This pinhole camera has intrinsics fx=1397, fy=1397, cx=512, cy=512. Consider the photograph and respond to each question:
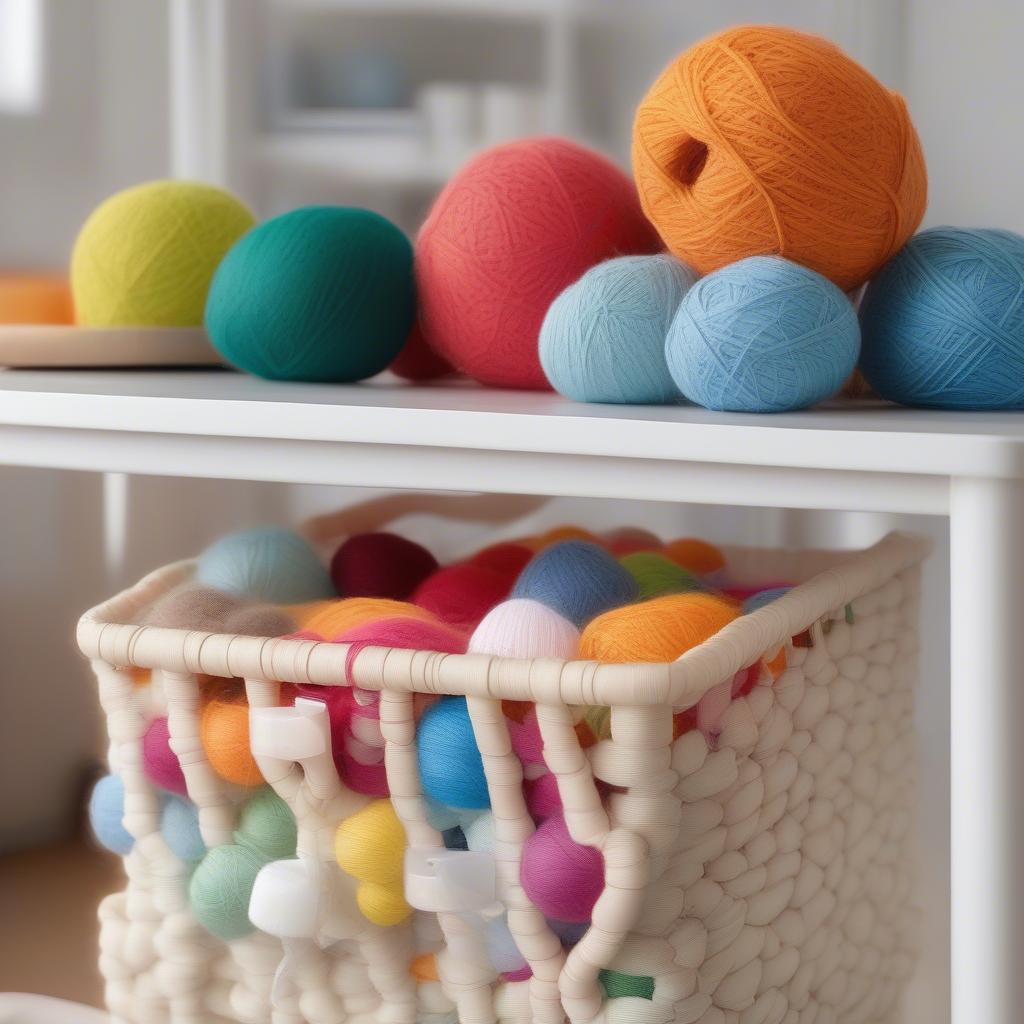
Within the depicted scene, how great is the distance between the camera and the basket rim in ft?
1.77

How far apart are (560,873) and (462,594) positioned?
0.23 metres

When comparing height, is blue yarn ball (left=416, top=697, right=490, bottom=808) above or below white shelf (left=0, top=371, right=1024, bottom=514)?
below

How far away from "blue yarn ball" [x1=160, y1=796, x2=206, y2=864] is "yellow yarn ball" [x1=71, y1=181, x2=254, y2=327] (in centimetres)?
38

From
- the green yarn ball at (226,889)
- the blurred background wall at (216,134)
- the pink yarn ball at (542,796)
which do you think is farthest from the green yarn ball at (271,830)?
the blurred background wall at (216,134)

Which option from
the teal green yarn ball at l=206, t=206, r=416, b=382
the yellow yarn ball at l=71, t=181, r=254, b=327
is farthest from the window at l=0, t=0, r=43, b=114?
→ the teal green yarn ball at l=206, t=206, r=416, b=382

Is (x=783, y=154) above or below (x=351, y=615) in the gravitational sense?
above

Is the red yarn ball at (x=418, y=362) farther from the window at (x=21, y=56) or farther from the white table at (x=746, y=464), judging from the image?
the window at (x=21, y=56)

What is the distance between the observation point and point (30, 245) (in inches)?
54.2

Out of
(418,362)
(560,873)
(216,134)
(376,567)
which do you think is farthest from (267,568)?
(216,134)

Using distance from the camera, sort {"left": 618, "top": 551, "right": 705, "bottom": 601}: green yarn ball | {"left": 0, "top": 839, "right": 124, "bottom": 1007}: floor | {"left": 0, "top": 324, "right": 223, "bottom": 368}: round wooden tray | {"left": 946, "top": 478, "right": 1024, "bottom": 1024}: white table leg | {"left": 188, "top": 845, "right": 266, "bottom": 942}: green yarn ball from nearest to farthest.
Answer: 1. {"left": 946, "top": 478, "right": 1024, "bottom": 1024}: white table leg
2. {"left": 188, "top": 845, "right": 266, "bottom": 942}: green yarn ball
3. {"left": 618, "top": 551, "right": 705, "bottom": 601}: green yarn ball
4. {"left": 0, "top": 324, "right": 223, "bottom": 368}: round wooden tray
5. {"left": 0, "top": 839, "right": 124, "bottom": 1007}: floor

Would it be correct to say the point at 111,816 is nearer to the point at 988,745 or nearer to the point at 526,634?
the point at 526,634

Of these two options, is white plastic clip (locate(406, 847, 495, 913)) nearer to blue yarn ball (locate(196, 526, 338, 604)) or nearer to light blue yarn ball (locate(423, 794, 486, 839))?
light blue yarn ball (locate(423, 794, 486, 839))

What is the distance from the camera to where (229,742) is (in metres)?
0.62

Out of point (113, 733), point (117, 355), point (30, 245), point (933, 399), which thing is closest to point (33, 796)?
point (30, 245)
